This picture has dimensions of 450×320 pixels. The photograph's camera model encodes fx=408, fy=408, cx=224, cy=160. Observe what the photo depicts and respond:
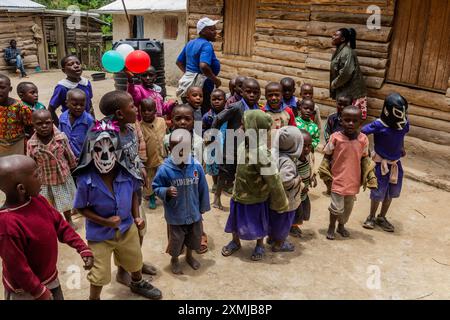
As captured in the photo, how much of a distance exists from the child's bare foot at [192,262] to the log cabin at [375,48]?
4.41 metres

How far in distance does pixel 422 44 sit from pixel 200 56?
347cm

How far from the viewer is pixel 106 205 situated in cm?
274

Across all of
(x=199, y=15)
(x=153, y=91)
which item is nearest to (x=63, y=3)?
(x=199, y=15)

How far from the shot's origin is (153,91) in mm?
5180

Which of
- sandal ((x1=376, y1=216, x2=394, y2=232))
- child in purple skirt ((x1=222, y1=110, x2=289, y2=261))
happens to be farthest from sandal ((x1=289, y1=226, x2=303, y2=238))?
sandal ((x1=376, y1=216, x2=394, y2=232))

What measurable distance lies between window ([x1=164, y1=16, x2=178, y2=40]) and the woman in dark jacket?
8.38m

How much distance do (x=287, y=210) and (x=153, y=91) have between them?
248 centimetres

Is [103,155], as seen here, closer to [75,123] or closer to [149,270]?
[149,270]

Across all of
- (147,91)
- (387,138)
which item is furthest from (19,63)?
(387,138)

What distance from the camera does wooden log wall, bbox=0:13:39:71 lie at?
16.4m

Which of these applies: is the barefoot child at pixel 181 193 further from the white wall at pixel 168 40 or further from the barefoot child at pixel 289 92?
the white wall at pixel 168 40

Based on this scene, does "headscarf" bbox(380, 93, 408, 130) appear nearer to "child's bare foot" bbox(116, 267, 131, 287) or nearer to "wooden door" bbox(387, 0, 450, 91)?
"wooden door" bbox(387, 0, 450, 91)

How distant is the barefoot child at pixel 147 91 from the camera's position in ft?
16.4
